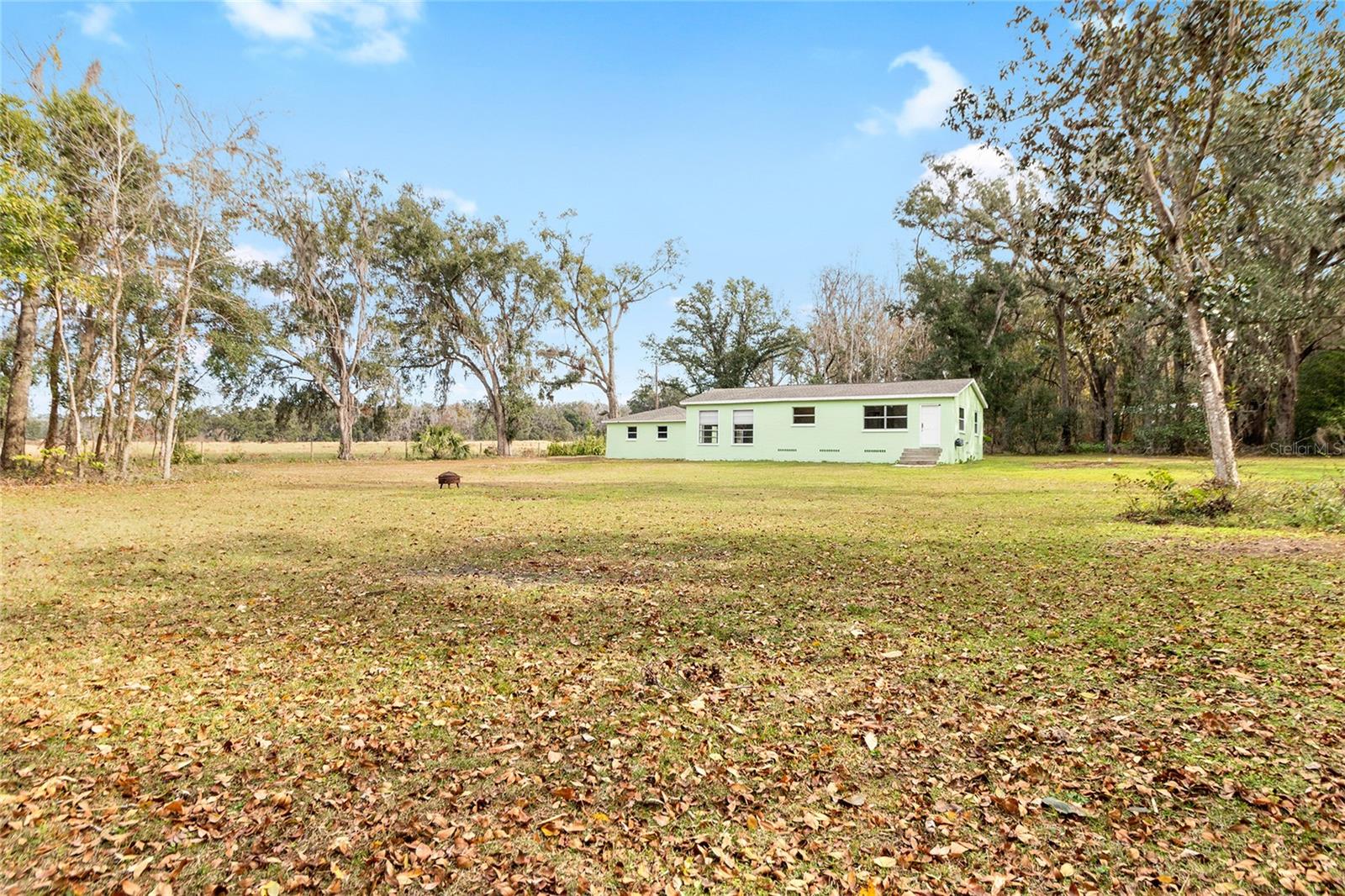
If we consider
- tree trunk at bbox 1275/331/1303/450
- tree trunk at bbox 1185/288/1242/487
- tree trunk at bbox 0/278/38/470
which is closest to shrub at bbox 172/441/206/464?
tree trunk at bbox 0/278/38/470

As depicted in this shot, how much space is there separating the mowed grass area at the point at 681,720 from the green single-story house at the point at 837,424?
59.0 ft

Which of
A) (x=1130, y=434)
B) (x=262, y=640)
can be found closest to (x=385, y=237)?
(x=262, y=640)

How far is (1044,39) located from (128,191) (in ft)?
65.7

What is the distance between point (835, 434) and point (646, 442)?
34.6 feet

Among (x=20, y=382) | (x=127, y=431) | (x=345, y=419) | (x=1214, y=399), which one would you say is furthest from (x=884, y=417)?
(x=20, y=382)

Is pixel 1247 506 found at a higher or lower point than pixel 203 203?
lower

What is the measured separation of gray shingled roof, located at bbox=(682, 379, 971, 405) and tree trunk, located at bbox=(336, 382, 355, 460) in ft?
56.6

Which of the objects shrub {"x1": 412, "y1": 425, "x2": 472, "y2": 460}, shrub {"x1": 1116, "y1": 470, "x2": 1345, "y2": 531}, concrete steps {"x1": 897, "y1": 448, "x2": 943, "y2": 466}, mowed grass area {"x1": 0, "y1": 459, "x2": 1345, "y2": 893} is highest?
shrub {"x1": 412, "y1": 425, "x2": 472, "y2": 460}

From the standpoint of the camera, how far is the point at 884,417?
83.5ft

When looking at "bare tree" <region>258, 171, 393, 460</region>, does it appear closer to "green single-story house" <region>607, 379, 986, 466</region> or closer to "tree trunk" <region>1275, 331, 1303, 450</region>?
"green single-story house" <region>607, 379, 986, 466</region>

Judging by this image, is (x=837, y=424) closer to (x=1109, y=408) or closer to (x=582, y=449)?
(x=1109, y=408)

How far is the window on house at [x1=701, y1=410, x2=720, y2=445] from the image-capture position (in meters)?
29.6

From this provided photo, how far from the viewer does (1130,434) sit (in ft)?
112

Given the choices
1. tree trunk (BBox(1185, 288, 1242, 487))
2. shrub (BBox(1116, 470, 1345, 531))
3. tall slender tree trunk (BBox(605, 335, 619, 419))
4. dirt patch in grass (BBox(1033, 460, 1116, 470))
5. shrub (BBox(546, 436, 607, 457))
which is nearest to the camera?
shrub (BBox(1116, 470, 1345, 531))
